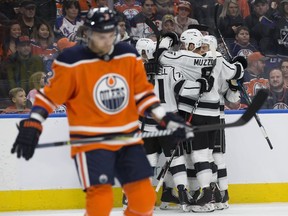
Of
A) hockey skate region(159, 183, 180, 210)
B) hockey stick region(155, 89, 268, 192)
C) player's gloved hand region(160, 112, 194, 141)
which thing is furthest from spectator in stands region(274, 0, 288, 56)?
player's gloved hand region(160, 112, 194, 141)

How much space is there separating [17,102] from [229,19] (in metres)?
2.09

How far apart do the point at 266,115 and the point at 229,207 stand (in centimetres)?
73

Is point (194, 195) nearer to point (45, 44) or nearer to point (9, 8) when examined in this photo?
point (45, 44)

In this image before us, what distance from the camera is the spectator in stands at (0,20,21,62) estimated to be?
6.89 m

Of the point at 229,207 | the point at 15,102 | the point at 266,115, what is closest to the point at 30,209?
the point at 15,102

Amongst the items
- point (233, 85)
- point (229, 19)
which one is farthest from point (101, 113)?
point (229, 19)

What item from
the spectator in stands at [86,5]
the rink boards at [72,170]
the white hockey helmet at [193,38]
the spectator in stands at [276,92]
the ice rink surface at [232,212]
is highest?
the spectator in stands at [86,5]

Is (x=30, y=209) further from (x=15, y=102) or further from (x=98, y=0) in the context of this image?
(x=98, y=0)

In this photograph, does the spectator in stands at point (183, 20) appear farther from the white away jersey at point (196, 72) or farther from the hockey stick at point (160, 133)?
the hockey stick at point (160, 133)

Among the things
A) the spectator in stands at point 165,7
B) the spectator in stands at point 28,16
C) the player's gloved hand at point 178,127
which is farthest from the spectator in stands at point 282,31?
the player's gloved hand at point 178,127

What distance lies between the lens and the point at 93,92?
3.84m

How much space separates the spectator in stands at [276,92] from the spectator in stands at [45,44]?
1725 millimetres

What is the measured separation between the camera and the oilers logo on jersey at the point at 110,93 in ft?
12.6

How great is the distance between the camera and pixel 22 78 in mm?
6699
